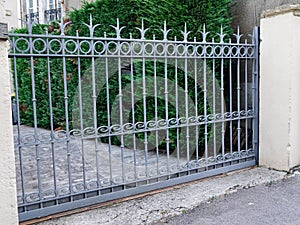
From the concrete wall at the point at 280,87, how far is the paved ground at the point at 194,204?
388 mm

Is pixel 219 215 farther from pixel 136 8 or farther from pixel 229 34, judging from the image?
pixel 136 8

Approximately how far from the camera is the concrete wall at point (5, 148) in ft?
7.55

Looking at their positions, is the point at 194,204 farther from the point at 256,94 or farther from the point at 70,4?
the point at 70,4

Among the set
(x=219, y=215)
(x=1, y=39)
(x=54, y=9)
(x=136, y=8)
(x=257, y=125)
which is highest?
(x=54, y=9)

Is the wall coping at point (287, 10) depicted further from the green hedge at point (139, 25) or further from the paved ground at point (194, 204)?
the paved ground at point (194, 204)

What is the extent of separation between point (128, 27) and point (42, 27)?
291 centimetres

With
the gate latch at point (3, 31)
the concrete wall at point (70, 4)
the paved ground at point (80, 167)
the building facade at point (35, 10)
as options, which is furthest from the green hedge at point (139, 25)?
the building facade at point (35, 10)

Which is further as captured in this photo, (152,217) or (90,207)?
(90,207)

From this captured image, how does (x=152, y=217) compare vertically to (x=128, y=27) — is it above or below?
below

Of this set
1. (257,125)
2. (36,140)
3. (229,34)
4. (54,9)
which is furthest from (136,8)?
(54,9)

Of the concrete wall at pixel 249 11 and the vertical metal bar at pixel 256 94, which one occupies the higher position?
the concrete wall at pixel 249 11

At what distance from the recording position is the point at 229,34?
5203 millimetres

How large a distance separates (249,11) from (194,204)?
362 centimetres

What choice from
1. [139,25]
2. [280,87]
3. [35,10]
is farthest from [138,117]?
[35,10]
